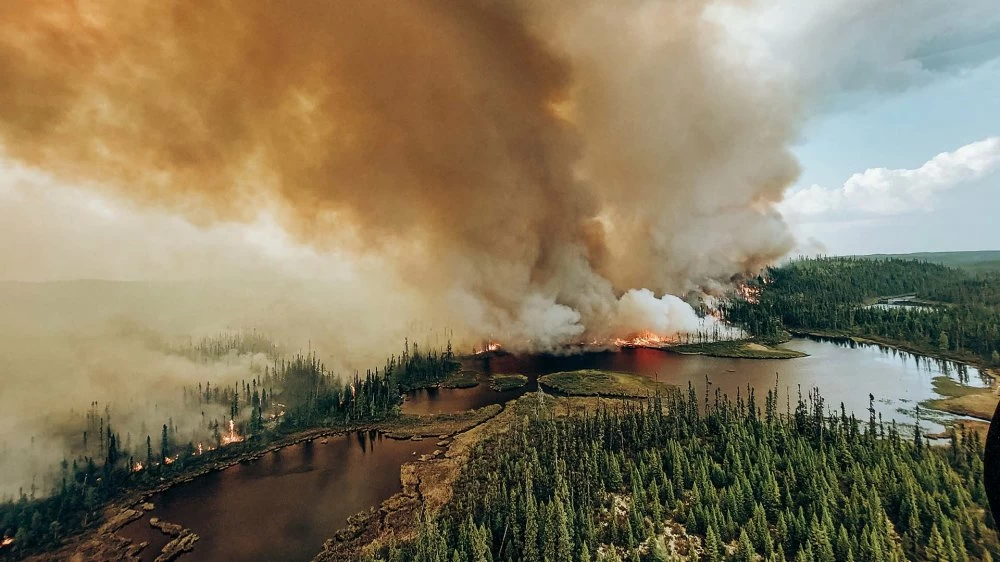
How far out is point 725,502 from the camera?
226ft

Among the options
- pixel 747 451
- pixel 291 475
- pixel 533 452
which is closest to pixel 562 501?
pixel 533 452

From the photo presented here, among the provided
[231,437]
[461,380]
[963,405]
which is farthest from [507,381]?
[963,405]

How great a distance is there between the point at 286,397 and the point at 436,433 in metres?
79.3

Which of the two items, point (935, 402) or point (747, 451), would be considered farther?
point (935, 402)

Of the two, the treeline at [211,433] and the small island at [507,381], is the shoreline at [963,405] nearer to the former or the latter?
the small island at [507,381]

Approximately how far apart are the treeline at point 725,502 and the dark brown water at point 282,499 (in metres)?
26.1

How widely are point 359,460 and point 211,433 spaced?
5917 cm

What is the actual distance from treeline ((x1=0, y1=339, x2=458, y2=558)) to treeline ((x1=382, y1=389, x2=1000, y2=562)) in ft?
258

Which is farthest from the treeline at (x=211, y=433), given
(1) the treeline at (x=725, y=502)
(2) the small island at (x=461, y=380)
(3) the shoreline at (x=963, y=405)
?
(3) the shoreline at (x=963, y=405)

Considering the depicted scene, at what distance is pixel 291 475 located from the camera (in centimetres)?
11006

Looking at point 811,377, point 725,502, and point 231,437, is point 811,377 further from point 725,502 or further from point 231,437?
point 231,437

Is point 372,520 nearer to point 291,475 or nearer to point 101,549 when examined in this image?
point 291,475

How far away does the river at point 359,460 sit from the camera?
85.5m

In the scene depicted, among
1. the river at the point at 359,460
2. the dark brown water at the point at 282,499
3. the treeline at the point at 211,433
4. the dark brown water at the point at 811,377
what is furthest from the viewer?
the dark brown water at the point at 811,377
